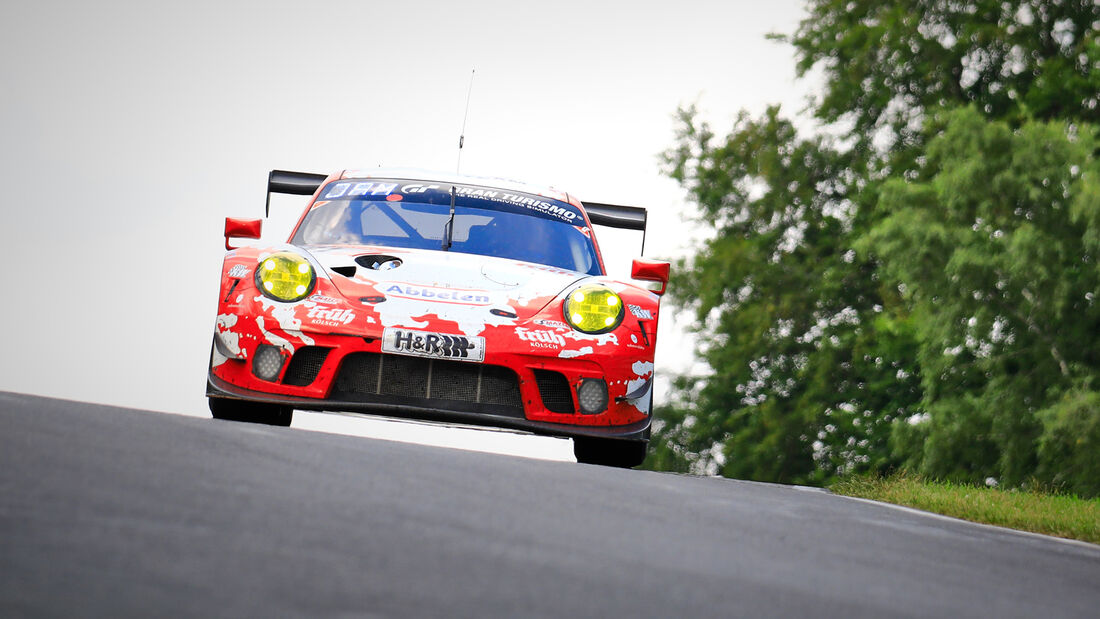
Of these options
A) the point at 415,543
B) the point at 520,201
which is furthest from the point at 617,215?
the point at 415,543

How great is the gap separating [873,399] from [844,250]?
2.89 m

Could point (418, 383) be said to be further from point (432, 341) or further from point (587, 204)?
point (587, 204)

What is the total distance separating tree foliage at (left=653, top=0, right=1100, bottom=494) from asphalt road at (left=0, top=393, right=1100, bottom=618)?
1407 centimetres

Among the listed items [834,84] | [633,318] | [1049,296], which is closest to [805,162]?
[834,84]

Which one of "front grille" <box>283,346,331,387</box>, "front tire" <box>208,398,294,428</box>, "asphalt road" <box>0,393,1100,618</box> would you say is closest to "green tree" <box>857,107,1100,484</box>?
"front tire" <box>208,398,294,428</box>

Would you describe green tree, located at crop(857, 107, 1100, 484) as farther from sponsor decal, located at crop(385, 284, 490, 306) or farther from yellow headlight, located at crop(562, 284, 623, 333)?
sponsor decal, located at crop(385, 284, 490, 306)

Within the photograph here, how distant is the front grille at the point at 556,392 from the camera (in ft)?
22.3

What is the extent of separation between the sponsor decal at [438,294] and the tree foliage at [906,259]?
494 inches

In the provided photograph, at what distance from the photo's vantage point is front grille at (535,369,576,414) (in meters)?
6.80

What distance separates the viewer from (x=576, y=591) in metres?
2.96

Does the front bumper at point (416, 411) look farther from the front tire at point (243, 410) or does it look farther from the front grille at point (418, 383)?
the front tire at point (243, 410)

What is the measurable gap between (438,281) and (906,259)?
1348 cm

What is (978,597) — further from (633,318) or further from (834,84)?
(834,84)

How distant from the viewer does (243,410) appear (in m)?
7.15
